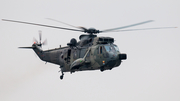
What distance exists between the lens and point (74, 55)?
90.2 ft

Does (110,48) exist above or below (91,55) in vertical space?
above

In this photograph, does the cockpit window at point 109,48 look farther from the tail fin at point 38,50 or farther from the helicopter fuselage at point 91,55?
the tail fin at point 38,50

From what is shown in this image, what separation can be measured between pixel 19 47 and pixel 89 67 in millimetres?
9371

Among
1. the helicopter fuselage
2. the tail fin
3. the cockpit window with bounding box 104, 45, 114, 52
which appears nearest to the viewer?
the helicopter fuselage

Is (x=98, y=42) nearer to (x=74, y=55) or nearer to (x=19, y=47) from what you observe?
(x=74, y=55)

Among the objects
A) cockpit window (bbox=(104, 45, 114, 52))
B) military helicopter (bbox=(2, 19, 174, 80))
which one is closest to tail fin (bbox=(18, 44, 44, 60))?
military helicopter (bbox=(2, 19, 174, 80))

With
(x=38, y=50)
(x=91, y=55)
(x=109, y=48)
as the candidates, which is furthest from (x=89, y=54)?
(x=38, y=50)

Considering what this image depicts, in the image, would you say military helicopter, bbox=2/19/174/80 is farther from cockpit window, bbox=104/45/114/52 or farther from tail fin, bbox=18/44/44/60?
tail fin, bbox=18/44/44/60

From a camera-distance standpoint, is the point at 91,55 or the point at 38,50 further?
the point at 38,50

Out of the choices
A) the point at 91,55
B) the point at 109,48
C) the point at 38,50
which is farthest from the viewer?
Answer: the point at 38,50

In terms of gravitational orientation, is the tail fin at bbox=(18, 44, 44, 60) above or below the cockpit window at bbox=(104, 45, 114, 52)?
below

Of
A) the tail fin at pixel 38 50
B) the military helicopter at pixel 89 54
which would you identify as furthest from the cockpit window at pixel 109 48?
the tail fin at pixel 38 50

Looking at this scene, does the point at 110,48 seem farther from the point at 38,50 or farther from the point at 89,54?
the point at 38,50

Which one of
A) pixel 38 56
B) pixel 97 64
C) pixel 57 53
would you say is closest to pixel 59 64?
pixel 57 53
